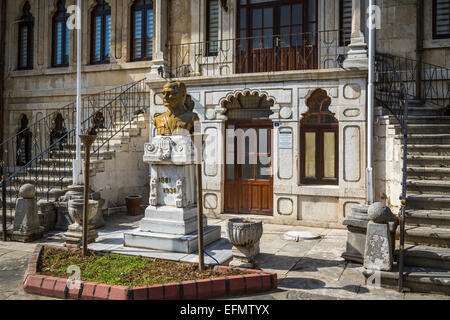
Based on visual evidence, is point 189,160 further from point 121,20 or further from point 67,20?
point 67,20

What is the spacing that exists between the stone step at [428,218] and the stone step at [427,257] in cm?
53

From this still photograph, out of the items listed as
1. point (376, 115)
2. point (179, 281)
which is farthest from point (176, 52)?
point (179, 281)

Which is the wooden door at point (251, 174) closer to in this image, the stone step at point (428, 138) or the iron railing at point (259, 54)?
the iron railing at point (259, 54)

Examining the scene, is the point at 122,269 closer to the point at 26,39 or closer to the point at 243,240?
the point at 243,240

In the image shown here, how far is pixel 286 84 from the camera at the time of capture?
9586 millimetres

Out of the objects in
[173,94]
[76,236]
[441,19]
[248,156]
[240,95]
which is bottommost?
[76,236]

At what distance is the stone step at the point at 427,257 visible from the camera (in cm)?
541

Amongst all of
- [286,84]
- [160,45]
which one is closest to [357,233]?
[286,84]

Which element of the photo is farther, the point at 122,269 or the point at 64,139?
the point at 64,139

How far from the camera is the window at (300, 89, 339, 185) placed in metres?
9.55

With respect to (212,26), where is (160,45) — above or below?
below

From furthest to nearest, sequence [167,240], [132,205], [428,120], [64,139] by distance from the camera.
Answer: [64,139] < [132,205] < [428,120] < [167,240]

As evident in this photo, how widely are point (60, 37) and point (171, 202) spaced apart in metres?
11.1

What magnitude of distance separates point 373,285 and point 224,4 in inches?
362
